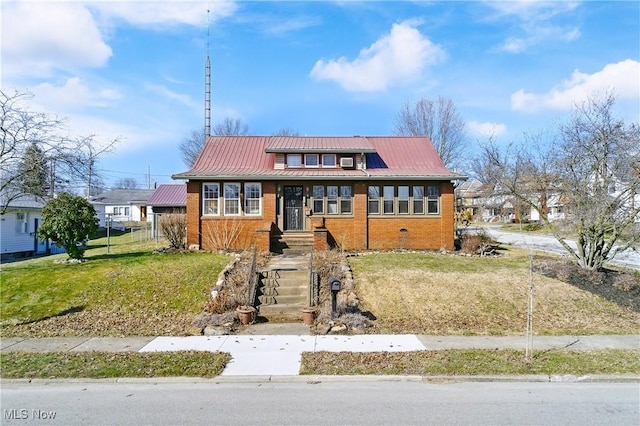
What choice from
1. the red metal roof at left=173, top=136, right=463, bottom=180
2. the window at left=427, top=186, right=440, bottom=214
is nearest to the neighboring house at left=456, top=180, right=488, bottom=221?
the red metal roof at left=173, top=136, right=463, bottom=180

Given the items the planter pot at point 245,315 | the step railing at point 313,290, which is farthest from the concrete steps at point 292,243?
the planter pot at point 245,315

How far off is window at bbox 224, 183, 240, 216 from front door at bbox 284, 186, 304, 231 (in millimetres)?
2159

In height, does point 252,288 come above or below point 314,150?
below

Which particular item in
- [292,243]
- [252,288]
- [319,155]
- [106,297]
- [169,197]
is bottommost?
[106,297]

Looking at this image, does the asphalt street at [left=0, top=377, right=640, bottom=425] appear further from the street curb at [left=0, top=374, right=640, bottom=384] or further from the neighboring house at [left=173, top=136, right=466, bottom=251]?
the neighboring house at [left=173, top=136, right=466, bottom=251]

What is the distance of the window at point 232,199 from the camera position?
18.4 m

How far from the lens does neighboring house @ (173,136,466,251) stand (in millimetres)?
18109

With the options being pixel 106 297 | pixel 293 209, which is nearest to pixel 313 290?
pixel 106 297

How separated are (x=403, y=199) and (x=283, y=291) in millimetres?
9081

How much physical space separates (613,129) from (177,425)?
15.3 meters

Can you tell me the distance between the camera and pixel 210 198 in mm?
18375

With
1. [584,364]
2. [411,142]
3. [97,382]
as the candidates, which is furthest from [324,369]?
[411,142]

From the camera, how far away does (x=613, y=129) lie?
1352 cm

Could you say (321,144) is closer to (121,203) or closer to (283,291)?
(283,291)
